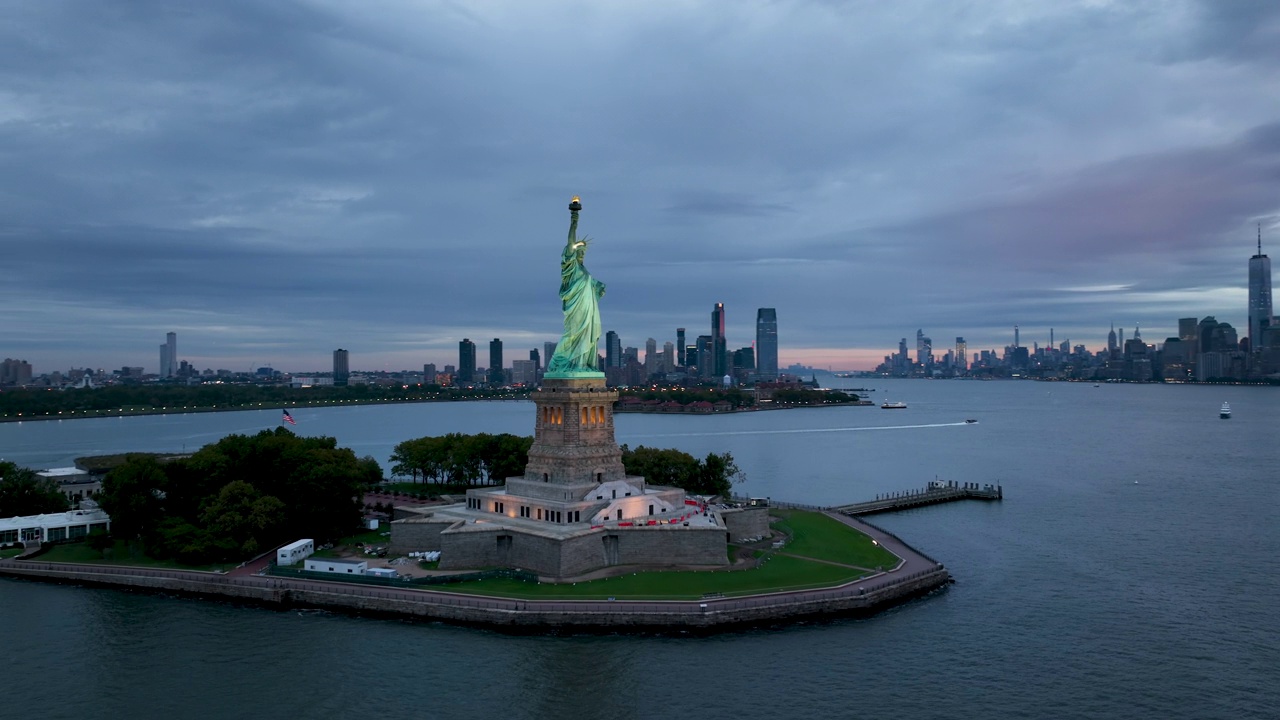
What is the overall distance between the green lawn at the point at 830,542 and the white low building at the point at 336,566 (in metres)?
22.9

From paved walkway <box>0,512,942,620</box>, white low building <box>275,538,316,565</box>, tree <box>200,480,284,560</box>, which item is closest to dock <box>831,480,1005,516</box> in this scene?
paved walkway <box>0,512,942,620</box>

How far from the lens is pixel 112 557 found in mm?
47031

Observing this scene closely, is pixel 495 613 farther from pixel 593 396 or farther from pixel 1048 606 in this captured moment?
pixel 1048 606

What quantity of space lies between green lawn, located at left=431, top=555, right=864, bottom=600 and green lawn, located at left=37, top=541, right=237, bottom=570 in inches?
584

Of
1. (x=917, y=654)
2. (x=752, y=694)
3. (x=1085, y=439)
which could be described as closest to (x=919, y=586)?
(x=917, y=654)

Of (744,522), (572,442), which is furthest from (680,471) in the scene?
(572,442)

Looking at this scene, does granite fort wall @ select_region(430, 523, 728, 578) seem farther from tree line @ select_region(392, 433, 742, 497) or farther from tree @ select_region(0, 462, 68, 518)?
tree @ select_region(0, 462, 68, 518)

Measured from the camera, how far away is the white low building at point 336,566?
42.3 metres

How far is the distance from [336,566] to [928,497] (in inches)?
2006

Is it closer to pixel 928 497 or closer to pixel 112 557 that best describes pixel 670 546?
pixel 112 557

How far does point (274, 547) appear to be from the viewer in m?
49.4

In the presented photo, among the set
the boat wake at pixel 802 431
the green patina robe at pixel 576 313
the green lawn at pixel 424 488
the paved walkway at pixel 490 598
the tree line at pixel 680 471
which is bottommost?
the paved walkway at pixel 490 598

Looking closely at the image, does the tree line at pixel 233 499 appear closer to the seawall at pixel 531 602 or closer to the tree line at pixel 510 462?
the seawall at pixel 531 602

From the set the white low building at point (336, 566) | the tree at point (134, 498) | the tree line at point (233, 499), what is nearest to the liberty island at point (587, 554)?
the white low building at point (336, 566)
